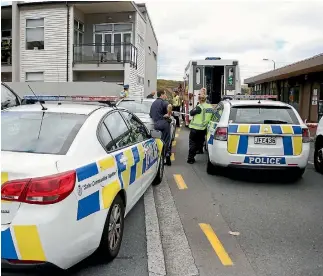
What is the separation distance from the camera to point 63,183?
2.85m

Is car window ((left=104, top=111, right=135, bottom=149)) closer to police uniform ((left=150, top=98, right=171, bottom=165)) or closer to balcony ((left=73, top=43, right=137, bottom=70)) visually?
police uniform ((left=150, top=98, right=171, bottom=165))

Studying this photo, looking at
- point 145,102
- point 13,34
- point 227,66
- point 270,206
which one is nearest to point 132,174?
point 270,206

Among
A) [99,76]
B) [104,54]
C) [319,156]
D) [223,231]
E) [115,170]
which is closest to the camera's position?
[115,170]

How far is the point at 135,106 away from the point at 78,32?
15642mm

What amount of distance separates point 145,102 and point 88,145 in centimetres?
755

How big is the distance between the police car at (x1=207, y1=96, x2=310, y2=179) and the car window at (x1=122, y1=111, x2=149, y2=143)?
1852 millimetres

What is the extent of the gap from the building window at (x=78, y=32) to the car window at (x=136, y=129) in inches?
778

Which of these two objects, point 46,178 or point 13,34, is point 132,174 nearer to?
point 46,178

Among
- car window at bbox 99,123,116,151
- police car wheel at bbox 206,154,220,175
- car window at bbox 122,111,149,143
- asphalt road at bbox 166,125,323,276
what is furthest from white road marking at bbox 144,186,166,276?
police car wheel at bbox 206,154,220,175

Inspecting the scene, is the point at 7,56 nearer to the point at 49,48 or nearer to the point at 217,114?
the point at 49,48

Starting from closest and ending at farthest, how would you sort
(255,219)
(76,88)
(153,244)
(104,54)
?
1. (153,244)
2. (255,219)
3. (76,88)
4. (104,54)

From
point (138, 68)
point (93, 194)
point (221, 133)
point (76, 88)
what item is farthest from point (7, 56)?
point (93, 194)

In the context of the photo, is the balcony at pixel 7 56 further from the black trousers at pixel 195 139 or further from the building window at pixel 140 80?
the black trousers at pixel 195 139

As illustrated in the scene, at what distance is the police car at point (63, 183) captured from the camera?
8.95 feet
